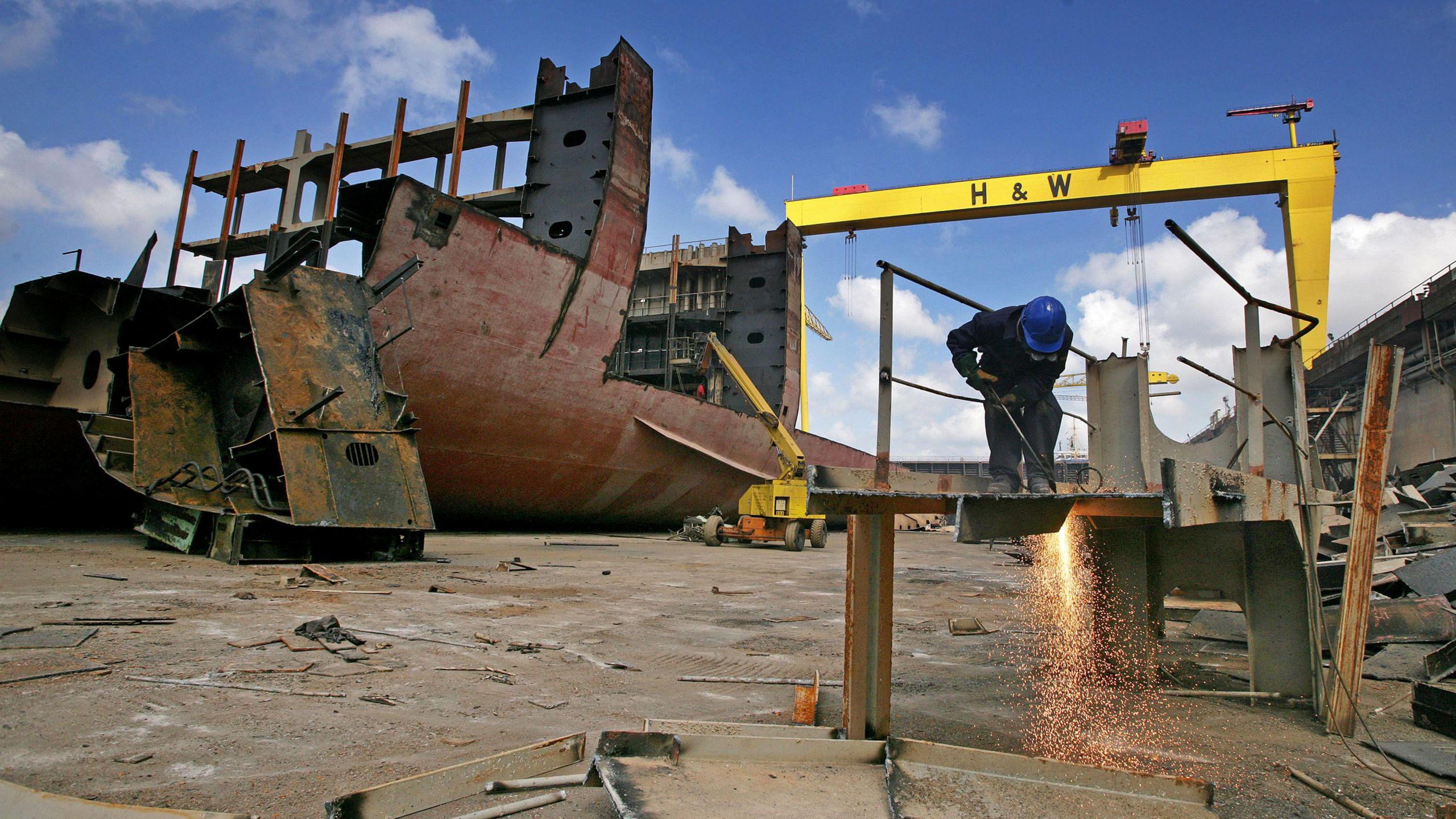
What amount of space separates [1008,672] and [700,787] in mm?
2145

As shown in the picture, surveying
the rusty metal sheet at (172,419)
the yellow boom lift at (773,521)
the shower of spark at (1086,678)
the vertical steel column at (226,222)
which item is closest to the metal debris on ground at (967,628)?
the shower of spark at (1086,678)

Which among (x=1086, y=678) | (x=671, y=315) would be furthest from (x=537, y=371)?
(x=671, y=315)

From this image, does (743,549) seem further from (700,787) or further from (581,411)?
(700,787)

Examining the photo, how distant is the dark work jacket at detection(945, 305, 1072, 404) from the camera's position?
372cm

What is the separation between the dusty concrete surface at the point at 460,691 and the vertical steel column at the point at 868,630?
489 mm

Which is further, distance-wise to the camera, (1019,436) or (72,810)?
(1019,436)

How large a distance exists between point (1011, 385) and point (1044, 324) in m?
0.59

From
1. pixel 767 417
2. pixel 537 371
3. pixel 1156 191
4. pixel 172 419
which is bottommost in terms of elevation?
pixel 172 419

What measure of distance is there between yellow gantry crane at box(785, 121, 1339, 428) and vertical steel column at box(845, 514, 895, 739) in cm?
1999

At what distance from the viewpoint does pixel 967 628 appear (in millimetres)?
4383

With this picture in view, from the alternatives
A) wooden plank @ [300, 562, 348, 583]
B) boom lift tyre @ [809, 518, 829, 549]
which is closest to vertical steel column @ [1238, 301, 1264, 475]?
wooden plank @ [300, 562, 348, 583]

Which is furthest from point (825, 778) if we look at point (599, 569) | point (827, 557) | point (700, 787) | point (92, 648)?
point (827, 557)

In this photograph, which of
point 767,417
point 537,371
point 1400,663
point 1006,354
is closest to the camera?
point 1400,663

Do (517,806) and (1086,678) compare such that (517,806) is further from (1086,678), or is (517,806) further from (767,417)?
(767,417)
